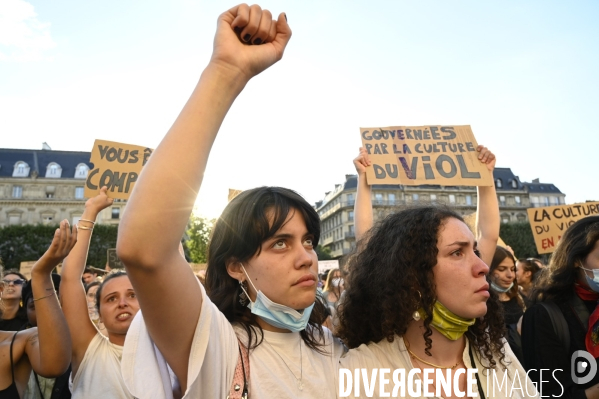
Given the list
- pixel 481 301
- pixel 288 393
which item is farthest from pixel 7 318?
pixel 481 301

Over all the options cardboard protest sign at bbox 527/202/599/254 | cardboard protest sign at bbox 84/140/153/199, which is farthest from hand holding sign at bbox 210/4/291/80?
cardboard protest sign at bbox 527/202/599/254

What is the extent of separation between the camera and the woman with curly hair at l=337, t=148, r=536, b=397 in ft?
7.58

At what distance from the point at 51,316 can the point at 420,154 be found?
3.97 metres

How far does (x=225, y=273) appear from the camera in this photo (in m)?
2.13

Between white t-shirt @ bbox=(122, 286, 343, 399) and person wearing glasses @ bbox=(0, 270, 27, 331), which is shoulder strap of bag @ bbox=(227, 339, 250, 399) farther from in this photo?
person wearing glasses @ bbox=(0, 270, 27, 331)

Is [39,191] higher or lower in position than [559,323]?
higher

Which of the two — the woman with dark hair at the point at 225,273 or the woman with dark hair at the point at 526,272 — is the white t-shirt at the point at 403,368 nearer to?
the woman with dark hair at the point at 225,273

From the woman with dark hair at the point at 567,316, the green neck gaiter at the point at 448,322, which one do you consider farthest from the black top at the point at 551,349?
the green neck gaiter at the point at 448,322

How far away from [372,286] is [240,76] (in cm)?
162

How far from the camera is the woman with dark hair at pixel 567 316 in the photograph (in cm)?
291

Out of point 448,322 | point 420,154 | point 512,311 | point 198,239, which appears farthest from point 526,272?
point 198,239

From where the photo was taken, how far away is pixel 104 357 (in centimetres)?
299

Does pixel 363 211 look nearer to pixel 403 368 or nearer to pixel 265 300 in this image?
pixel 403 368

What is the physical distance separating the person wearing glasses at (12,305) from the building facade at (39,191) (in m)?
51.4
